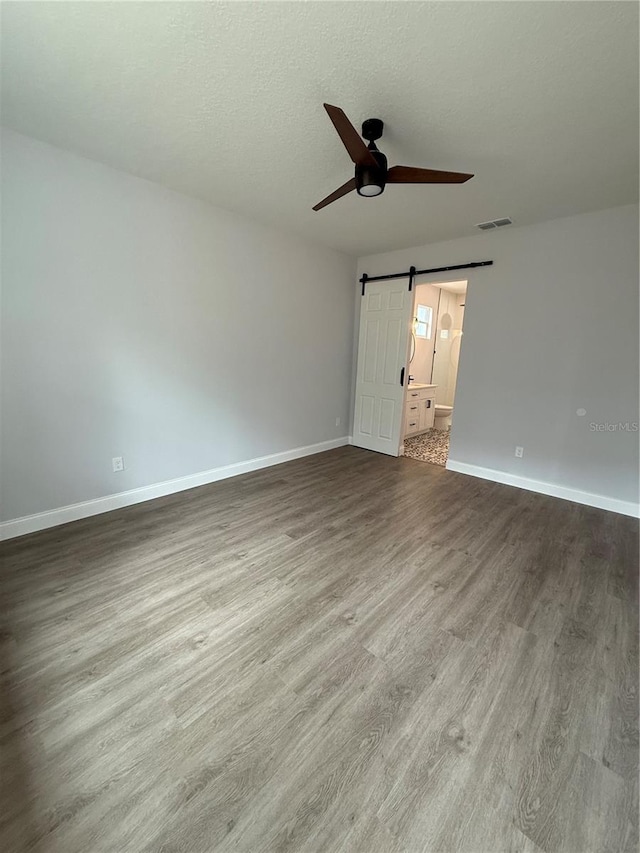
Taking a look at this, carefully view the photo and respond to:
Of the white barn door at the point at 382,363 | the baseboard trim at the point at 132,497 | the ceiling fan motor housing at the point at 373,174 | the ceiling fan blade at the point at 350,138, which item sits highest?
the ceiling fan blade at the point at 350,138

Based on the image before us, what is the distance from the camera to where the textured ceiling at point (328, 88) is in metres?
1.45

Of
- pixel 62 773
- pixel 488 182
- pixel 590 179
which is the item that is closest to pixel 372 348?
pixel 488 182

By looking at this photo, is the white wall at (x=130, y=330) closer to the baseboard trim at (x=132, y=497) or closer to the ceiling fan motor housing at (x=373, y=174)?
the baseboard trim at (x=132, y=497)

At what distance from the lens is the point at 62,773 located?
3.76 feet

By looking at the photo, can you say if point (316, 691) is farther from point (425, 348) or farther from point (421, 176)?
point (425, 348)

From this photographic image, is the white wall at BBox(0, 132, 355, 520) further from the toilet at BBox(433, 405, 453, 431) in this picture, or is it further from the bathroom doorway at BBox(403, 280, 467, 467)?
the toilet at BBox(433, 405, 453, 431)

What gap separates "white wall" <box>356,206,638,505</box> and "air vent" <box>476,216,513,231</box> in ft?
0.49

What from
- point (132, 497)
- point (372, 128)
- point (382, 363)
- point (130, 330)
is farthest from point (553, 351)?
point (132, 497)

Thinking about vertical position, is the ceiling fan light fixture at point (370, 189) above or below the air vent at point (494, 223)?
below

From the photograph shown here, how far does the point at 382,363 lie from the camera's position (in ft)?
15.7

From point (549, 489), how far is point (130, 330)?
168 inches

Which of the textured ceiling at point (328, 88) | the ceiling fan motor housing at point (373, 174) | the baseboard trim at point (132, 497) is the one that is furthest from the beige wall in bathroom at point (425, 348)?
the ceiling fan motor housing at point (373, 174)

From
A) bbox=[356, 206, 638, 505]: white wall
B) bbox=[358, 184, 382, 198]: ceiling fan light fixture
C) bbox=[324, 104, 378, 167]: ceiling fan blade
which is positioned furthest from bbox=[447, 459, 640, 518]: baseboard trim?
bbox=[324, 104, 378, 167]: ceiling fan blade

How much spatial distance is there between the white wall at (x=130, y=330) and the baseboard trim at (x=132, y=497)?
0.21ft
